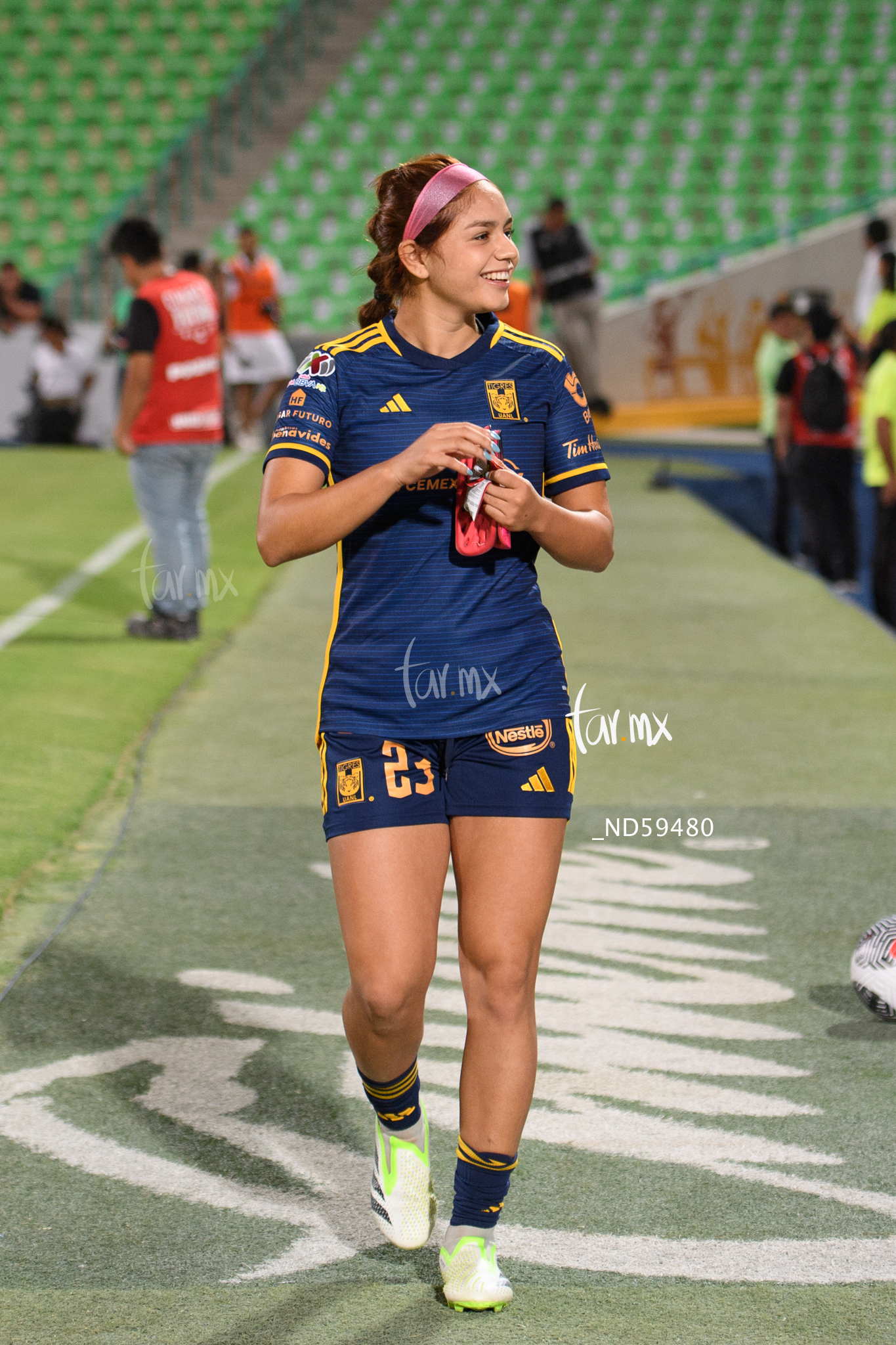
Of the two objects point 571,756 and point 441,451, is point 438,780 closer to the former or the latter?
point 571,756

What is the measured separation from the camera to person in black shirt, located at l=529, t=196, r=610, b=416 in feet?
63.1

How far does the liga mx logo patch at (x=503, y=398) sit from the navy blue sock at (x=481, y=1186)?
4.21 ft

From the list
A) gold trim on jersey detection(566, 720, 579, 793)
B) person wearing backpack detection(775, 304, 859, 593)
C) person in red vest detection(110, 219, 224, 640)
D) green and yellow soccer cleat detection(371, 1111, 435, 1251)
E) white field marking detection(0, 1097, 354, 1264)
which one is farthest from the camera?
person wearing backpack detection(775, 304, 859, 593)

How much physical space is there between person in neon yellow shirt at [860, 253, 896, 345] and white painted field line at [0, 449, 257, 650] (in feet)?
20.6

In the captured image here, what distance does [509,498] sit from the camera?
2607mm

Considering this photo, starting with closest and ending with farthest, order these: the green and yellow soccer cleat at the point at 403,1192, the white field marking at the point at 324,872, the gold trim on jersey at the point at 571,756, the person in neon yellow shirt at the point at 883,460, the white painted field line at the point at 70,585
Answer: the gold trim on jersey at the point at 571,756 → the green and yellow soccer cleat at the point at 403,1192 → the white field marking at the point at 324,872 → the white painted field line at the point at 70,585 → the person in neon yellow shirt at the point at 883,460

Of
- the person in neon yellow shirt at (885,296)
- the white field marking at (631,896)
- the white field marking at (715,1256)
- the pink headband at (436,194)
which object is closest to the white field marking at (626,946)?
the white field marking at (631,896)

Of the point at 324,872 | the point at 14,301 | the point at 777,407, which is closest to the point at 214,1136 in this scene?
the point at 324,872

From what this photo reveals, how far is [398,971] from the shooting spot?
2729 millimetres

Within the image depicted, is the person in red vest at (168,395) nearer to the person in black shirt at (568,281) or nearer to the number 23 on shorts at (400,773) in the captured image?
the number 23 on shorts at (400,773)

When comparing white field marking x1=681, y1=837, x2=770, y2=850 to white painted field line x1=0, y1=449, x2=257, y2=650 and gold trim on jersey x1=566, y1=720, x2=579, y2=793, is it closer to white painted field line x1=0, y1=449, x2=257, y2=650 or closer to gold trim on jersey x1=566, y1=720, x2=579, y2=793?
gold trim on jersey x1=566, y1=720, x2=579, y2=793

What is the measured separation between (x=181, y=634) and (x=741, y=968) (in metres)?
5.30

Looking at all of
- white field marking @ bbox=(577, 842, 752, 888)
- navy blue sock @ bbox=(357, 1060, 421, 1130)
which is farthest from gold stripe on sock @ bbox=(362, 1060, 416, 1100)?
white field marking @ bbox=(577, 842, 752, 888)

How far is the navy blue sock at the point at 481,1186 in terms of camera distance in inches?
108
